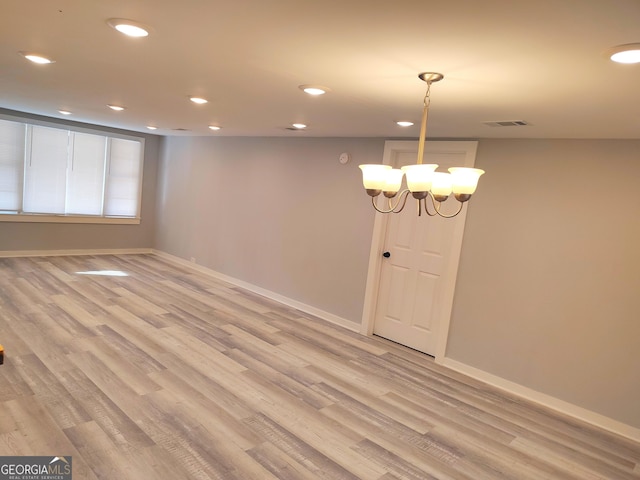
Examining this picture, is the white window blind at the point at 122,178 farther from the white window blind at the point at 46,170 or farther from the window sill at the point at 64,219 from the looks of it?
the white window blind at the point at 46,170

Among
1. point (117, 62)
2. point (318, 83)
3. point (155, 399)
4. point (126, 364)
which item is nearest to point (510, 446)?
point (155, 399)

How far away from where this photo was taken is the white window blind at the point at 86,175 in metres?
6.75

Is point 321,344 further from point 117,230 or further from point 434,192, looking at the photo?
point 117,230

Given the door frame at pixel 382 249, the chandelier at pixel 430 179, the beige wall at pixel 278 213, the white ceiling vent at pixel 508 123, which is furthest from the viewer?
the beige wall at pixel 278 213

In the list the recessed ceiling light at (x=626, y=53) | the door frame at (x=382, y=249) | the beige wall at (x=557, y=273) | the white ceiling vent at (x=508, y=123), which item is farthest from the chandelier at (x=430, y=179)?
the door frame at (x=382, y=249)

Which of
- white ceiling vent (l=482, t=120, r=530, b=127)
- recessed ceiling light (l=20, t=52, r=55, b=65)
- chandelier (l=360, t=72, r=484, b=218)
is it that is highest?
white ceiling vent (l=482, t=120, r=530, b=127)

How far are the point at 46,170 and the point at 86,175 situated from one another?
592 mm

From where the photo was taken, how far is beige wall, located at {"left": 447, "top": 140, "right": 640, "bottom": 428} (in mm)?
3115

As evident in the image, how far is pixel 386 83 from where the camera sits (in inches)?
89.2

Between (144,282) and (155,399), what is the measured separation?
3.26m

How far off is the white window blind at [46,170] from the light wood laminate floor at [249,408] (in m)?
2.29
